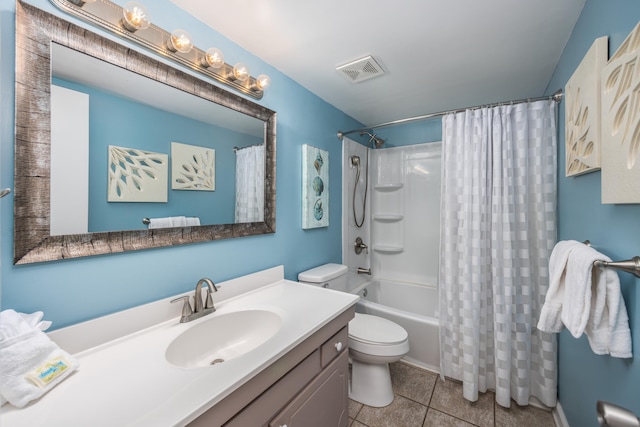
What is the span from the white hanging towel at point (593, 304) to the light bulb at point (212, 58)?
1.78 m

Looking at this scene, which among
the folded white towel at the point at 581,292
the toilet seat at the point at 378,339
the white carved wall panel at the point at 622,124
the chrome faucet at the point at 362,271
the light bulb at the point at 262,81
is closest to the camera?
the white carved wall panel at the point at 622,124

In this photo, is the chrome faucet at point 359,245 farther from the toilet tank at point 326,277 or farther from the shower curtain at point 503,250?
the shower curtain at point 503,250

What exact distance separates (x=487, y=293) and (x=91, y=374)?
2.19 m

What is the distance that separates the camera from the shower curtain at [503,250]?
64.1 inches

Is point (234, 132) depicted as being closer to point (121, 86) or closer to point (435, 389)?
point (121, 86)

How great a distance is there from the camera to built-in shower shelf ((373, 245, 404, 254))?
9.39 ft

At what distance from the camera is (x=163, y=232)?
1104mm

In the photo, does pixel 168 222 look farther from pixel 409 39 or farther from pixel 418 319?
pixel 418 319

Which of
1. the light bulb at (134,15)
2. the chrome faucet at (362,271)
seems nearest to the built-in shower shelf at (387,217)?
the chrome faucet at (362,271)

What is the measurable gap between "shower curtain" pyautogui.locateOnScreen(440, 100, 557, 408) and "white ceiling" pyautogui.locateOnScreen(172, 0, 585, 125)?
335 mm

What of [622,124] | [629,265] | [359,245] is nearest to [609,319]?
[629,265]

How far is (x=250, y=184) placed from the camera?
151 cm

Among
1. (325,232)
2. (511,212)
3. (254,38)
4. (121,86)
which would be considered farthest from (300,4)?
(511,212)

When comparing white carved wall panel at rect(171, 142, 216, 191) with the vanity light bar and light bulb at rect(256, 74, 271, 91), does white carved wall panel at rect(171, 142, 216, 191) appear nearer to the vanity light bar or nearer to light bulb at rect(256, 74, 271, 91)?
the vanity light bar
